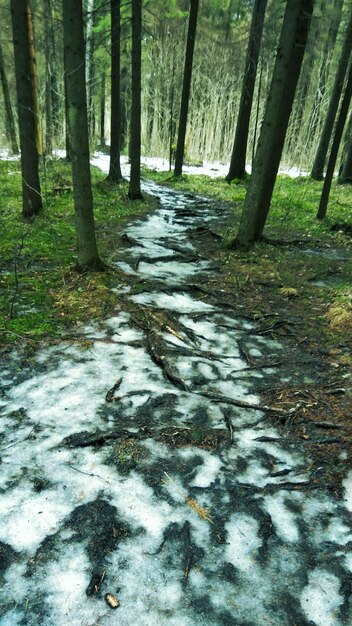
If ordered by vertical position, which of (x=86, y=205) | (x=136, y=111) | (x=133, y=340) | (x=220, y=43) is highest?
(x=220, y=43)

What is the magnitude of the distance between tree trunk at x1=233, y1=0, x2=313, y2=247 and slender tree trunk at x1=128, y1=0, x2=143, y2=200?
461 cm

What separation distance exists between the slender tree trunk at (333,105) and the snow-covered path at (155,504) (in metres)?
9.62

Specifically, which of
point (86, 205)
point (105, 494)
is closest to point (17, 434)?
point (105, 494)

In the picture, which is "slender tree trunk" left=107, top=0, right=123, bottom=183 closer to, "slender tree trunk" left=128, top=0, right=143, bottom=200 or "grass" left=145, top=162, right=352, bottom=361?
"slender tree trunk" left=128, top=0, right=143, bottom=200

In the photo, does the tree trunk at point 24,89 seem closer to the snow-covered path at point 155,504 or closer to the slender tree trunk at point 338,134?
the snow-covered path at point 155,504

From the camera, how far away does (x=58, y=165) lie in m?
15.1

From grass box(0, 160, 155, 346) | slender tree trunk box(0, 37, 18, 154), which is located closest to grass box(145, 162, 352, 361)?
grass box(0, 160, 155, 346)

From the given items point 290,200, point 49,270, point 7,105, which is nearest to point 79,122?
point 49,270

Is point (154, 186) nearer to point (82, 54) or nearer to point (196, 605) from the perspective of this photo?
point (82, 54)

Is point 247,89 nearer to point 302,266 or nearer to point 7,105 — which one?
point 302,266

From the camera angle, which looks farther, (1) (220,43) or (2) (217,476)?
(1) (220,43)

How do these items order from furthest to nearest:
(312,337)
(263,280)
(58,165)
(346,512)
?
1. (58,165)
2. (263,280)
3. (312,337)
4. (346,512)

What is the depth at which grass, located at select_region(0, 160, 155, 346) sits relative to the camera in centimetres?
457

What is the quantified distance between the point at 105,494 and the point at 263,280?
4.87 m
